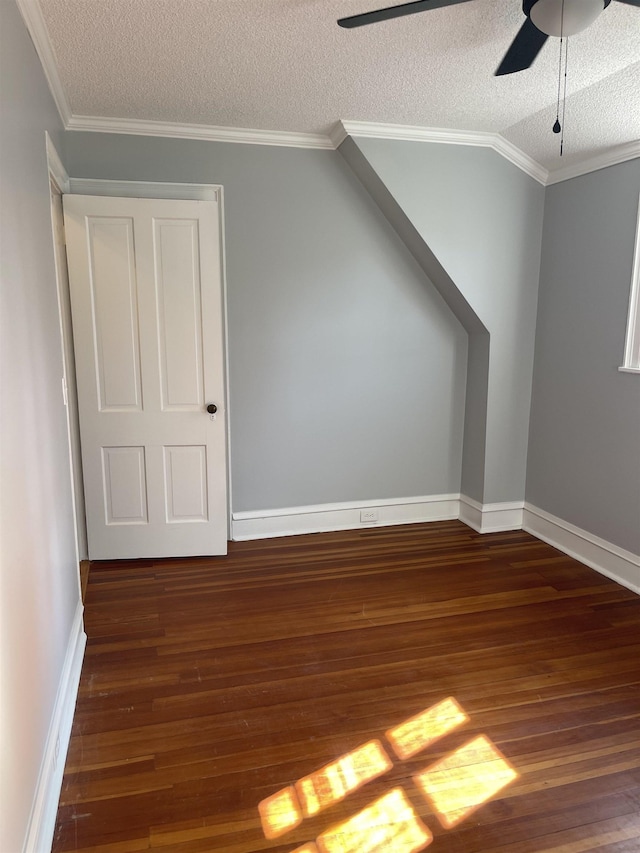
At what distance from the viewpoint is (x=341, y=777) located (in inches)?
73.4

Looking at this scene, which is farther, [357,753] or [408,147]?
[408,147]

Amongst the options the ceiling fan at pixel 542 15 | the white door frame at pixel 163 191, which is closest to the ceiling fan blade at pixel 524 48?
the ceiling fan at pixel 542 15

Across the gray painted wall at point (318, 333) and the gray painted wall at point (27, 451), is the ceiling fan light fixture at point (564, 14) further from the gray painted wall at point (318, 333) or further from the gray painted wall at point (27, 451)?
the gray painted wall at point (318, 333)

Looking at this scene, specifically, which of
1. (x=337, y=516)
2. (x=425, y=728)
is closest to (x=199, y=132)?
(x=337, y=516)

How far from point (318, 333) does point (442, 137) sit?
142cm

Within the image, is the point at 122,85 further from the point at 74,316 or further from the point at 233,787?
the point at 233,787

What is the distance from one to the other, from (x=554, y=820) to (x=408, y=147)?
11.1 feet

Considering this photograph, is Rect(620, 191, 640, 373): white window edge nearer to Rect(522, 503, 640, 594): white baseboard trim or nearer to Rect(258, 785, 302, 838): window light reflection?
Rect(522, 503, 640, 594): white baseboard trim

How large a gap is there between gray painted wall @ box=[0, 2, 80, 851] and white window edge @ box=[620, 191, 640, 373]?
2960 mm

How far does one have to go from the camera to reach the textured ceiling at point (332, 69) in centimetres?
211

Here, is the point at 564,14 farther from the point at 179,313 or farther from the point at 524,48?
the point at 179,313

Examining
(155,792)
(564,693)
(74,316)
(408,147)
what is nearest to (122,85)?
(74,316)

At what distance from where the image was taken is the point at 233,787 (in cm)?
182

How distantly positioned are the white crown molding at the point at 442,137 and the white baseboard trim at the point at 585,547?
2.27 metres
